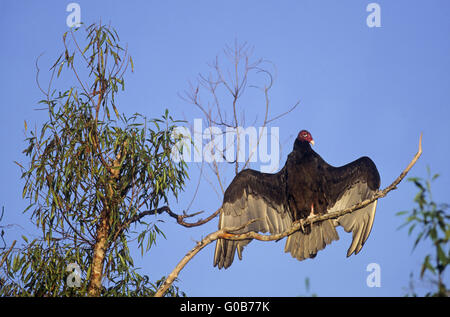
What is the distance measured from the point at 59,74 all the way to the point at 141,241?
222cm

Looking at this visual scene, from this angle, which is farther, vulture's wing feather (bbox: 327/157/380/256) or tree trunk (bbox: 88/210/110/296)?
vulture's wing feather (bbox: 327/157/380/256)

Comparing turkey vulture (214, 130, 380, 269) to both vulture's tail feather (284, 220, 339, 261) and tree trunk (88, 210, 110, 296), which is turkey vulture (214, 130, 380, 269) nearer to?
vulture's tail feather (284, 220, 339, 261)

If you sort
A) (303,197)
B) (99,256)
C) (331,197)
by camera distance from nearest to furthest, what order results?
(99,256)
(303,197)
(331,197)

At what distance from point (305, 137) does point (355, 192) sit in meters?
1.06

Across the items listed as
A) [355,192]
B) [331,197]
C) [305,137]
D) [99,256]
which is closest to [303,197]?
[331,197]

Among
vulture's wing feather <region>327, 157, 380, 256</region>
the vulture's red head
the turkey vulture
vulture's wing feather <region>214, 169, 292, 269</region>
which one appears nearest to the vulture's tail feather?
the turkey vulture

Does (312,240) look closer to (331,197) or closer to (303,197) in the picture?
(303,197)

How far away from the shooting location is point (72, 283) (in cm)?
664

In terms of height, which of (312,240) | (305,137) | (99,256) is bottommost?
(99,256)

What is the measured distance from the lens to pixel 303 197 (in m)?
7.87

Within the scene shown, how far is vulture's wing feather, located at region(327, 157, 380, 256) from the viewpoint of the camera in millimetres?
7516

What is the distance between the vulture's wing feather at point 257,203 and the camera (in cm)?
787
